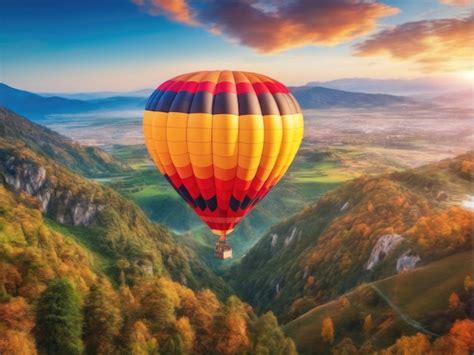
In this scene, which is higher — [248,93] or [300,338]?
[248,93]

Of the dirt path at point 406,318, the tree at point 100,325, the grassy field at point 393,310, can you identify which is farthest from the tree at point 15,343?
the dirt path at point 406,318

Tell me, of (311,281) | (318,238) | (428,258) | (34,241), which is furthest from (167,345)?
(318,238)

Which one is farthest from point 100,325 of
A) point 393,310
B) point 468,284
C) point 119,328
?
point 468,284

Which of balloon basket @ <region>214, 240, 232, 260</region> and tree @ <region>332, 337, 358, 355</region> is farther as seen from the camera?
tree @ <region>332, 337, 358, 355</region>

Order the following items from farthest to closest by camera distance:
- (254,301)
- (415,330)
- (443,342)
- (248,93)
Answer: (254,301), (415,330), (443,342), (248,93)

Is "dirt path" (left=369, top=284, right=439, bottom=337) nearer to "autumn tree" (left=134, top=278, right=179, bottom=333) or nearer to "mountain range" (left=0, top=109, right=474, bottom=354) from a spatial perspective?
"mountain range" (left=0, top=109, right=474, bottom=354)

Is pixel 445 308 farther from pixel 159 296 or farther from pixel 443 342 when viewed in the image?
pixel 159 296

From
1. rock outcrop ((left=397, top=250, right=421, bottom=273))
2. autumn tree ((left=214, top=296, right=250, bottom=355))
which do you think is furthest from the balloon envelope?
rock outcrop ((left=397, top=250, right=421, bottom=273))
